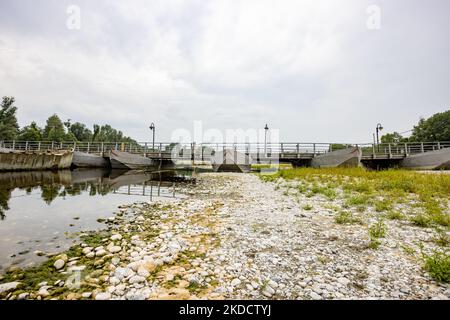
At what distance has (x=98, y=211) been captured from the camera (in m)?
6.36

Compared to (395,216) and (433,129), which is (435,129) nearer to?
(433,129)

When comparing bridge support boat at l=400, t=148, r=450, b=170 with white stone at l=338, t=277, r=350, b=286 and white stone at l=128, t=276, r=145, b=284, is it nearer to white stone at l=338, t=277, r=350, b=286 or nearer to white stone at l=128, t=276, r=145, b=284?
white stone at l=338, t=277, r=350, b=286

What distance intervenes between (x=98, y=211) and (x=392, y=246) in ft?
24.4

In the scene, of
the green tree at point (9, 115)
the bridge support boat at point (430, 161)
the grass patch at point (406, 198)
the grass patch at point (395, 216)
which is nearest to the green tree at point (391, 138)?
the bridge support boat at point (430, 161)

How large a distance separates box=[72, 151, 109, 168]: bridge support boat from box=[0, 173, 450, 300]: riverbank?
22946 mm

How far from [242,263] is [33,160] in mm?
22913

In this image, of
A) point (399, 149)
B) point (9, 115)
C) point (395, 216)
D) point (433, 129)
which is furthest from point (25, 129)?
point (433, 129)

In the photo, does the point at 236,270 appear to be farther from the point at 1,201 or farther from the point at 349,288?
the point at 1,201

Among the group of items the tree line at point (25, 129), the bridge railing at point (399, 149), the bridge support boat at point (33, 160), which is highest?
the tree line at point (25, 129)

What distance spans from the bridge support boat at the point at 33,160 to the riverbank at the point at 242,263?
59.6 ft

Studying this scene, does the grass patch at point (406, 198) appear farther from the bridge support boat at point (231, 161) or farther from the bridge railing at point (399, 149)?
the bridge railing at point (399, 149)

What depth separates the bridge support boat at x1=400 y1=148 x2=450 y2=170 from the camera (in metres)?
18.6

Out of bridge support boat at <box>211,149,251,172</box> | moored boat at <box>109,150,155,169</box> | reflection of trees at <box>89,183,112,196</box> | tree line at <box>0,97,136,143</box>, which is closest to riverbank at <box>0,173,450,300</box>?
reflection of trees at <box>89,183,112,196</box>

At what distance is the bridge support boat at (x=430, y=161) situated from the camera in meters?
18.6
